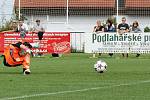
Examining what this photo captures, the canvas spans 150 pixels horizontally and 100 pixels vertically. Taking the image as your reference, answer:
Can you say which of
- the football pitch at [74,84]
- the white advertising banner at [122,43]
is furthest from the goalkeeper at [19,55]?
the white advertising banner at [122,43]

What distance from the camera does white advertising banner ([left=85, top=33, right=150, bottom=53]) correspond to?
32.9 metres

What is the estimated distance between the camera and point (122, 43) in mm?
33062

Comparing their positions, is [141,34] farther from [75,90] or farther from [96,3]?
[96,3]

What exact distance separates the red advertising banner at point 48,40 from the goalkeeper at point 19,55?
14335 millimetres

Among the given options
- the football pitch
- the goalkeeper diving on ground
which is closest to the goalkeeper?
the goalkeeper diving on ground

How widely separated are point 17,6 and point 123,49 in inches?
784

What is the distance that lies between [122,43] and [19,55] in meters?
13.3

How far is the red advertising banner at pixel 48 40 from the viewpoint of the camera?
115 ft

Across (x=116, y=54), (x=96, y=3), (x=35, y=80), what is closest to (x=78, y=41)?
(x=116, y=54)

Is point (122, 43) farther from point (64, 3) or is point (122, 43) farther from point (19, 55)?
point (64, 3)

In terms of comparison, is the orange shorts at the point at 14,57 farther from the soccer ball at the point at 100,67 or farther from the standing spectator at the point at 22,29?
the standing spectator at the point at 22,29

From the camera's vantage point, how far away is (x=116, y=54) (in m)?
35.4

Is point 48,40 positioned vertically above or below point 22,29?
below

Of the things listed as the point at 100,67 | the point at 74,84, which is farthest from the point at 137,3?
the point at 74,84
